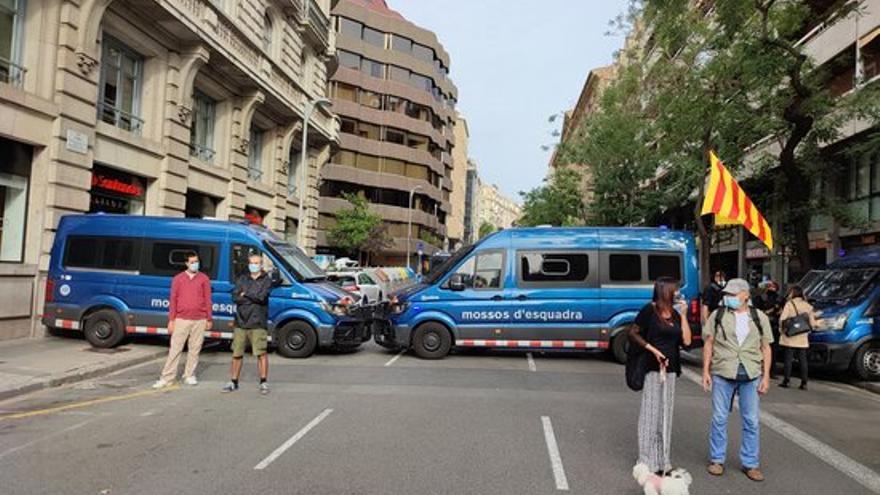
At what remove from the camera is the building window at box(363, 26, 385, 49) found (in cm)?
6488

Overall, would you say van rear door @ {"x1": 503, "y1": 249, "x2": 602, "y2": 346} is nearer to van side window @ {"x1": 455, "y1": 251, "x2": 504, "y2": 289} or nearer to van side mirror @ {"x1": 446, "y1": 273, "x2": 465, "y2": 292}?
van side window @ {"x1": 455, "y1": 251, "x2": 504, "y2": 289}

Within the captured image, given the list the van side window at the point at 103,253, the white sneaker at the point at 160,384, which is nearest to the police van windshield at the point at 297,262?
the van side window at the point at 103,253

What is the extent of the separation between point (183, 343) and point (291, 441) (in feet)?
12.7

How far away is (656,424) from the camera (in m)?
5.47

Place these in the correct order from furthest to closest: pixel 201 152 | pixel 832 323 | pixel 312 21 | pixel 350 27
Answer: pixel 350 27, pixel 312 21, pixel 201 152, pixel 832 323

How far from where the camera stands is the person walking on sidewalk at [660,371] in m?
5.48

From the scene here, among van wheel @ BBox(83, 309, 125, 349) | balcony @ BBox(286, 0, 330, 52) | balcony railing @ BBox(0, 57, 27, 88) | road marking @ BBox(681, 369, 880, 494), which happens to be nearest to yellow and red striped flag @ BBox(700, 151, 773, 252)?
road marking @ BBox(681, 369, 880, 494)

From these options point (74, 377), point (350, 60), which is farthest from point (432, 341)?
point (350, 60)

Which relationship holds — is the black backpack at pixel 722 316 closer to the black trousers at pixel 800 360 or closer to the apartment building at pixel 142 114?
the black trousers at pixel 800 360

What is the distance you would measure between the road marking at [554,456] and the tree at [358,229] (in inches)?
1889

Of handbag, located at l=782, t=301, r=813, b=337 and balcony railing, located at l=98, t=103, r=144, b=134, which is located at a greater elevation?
balcony railing, located at l=98, t=103, r=144, b=134

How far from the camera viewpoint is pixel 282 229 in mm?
27312

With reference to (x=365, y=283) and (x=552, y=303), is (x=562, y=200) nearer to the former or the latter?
(x=365, y=283)

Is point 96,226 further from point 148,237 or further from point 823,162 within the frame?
point 823,162
